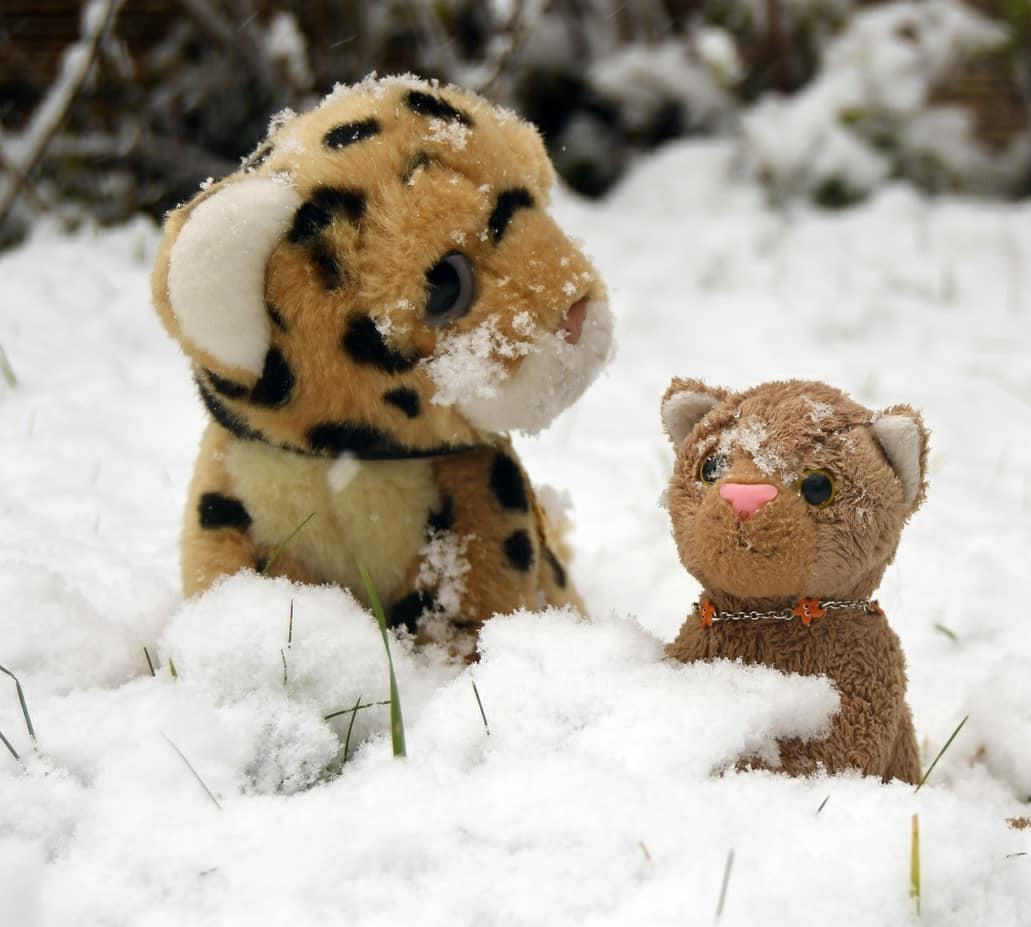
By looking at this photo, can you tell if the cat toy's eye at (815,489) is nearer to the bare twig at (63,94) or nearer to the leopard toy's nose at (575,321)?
the leopard toy's nose at (575,321)

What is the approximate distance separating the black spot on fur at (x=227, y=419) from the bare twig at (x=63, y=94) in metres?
1.13

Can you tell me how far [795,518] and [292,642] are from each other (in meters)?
0.49

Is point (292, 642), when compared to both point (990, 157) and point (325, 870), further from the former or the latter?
point (990, 157)

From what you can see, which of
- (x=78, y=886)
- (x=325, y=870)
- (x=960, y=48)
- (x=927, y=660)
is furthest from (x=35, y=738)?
(x=960, y=48)

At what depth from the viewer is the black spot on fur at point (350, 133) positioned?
103 cm

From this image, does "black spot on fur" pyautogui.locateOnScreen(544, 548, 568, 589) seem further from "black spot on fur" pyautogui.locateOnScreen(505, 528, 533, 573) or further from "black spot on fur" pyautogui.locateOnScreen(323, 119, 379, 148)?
"black spot on fur" pyautogui.locateOnScreen(323, 119, 379, 148)

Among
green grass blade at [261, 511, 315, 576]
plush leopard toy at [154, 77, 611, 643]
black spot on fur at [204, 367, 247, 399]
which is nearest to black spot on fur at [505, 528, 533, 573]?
plush leopard toy at [154, 77, 611, 643]

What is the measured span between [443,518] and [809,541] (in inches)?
16.4

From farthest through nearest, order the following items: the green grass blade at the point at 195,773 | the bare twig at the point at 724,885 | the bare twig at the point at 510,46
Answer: the bare twig at the point at 510,46, the green grass blade at the point at 195,773, the bare twig at the point at 724,885

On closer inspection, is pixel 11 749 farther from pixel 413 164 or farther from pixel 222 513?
pixel 413 164

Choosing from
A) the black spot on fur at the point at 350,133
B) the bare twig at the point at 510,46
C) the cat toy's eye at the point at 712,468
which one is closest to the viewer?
the cat toy's eye at the point at 712,468

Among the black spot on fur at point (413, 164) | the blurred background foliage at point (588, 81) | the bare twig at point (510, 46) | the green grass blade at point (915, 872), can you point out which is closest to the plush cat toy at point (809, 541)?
the green grass blade at point (915, 872)

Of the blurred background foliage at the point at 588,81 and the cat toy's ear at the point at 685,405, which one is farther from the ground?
the cat toy's ear at the point at 685,405

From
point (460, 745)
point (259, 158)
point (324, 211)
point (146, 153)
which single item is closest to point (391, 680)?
point (460, 745)
